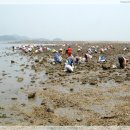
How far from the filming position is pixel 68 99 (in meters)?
14.8

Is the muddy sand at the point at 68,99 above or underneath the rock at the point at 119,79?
underneath

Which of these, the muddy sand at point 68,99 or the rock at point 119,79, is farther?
the rock at point 119,79

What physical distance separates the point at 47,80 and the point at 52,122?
10.0m

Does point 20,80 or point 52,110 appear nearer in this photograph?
point 52,110

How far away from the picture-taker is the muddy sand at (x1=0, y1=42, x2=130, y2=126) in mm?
11539

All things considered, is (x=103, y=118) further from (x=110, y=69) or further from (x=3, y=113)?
(x=110, y=69)

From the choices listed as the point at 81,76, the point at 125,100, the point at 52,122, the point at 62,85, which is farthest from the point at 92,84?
the point at 52,122

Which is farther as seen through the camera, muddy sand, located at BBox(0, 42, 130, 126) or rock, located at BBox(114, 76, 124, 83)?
rock, located at BBox(114, 76, 124, 83)

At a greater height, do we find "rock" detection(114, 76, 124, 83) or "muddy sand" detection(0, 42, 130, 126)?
"rock" detection(114, 76, 124, 83)

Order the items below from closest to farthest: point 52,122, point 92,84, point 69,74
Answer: point 52,122 < point 92,84 < point 69,74

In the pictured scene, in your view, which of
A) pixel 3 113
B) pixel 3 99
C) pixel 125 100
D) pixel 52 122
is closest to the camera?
pixel 52 122

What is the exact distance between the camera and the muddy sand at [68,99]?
37.9ft

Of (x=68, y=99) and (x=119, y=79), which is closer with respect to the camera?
(x=68, y=99)

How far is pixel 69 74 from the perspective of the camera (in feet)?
76.0
